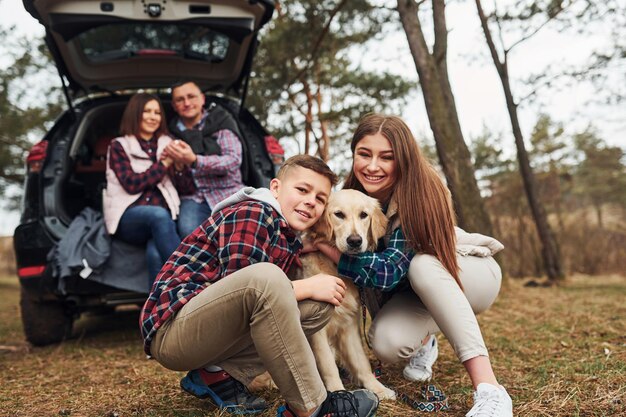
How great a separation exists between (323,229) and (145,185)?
1.39 m

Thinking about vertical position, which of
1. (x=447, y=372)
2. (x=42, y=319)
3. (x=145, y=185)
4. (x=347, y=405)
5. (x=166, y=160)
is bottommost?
(x=447, y=372)

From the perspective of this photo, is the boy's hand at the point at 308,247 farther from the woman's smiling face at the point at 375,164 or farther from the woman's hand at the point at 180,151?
the woman's hand at the point at 180,151

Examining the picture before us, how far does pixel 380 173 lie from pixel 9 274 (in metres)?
15.4

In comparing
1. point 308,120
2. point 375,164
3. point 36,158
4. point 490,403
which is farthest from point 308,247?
point 308,120

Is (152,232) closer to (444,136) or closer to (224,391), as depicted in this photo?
(224,391)

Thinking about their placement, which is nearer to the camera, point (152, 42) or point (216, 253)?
point (216, 253)

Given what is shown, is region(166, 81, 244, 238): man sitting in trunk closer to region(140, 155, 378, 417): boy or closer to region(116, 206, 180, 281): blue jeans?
region(116, 206, 180, 281): blue jeans

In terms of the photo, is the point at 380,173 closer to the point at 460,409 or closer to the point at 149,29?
the point at 460,409

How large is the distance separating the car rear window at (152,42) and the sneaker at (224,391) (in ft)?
8.50

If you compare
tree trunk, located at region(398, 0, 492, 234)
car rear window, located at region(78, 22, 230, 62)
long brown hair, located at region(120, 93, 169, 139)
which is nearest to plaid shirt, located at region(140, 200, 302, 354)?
long brown hair, located at region(120, 93, 169, 139)

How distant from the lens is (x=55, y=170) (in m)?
3.38

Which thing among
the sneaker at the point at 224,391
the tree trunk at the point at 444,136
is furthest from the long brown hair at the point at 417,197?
the tree trunk at the point at 444,136

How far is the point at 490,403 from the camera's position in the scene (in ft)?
5.93

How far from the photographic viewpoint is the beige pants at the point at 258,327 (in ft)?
5.60
